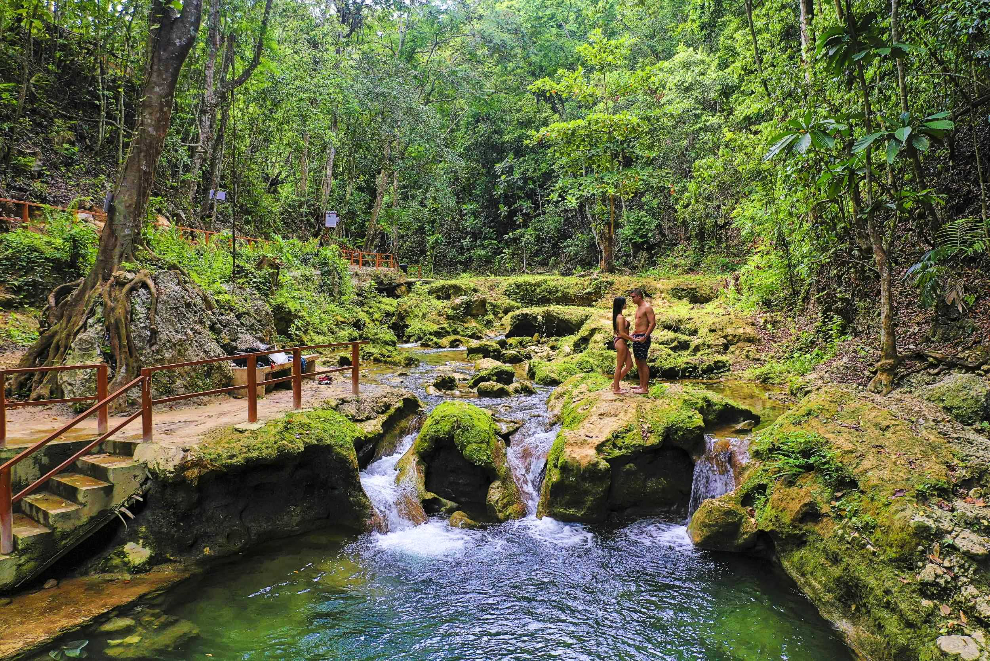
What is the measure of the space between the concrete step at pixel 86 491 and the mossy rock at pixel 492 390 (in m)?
7.57

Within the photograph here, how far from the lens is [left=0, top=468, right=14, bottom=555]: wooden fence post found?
206 inches

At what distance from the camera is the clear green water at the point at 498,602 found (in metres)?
5.14

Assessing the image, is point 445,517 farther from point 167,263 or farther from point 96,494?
point 167,263

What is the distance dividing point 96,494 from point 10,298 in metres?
9.18

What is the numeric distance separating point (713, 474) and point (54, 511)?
8.20 m

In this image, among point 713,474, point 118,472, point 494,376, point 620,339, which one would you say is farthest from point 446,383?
point 118,472

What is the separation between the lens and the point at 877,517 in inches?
209

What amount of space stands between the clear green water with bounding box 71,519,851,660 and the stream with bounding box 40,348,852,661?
0.05 feet

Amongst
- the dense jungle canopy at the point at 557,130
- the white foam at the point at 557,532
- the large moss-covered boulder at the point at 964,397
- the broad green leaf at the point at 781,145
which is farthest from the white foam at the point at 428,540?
the large moss-covered boulder at the point at 964,397

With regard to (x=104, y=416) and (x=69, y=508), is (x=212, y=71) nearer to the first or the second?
(x=104, y=416)

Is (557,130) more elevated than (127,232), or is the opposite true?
(557,130)

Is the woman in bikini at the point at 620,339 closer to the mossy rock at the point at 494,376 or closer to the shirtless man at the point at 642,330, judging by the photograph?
the shirtless man at the point at 642,330

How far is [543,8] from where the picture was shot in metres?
33.7

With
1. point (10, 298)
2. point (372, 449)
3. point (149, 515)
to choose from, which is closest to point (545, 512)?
point (372, 449)
